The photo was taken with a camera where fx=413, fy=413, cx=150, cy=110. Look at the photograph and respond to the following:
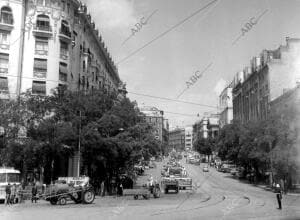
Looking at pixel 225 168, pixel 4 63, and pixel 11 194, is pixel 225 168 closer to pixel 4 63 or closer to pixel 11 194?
pixel 4 63

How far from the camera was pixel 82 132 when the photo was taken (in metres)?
35.4

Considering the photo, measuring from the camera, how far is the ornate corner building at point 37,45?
150 feet

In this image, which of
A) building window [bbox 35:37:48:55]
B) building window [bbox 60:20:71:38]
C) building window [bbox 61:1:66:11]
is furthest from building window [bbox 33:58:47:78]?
building window [bbox 61:1:66:11]

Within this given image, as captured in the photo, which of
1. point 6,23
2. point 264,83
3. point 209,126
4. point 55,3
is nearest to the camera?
point 6,23

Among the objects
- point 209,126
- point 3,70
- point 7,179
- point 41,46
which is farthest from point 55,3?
point 209,126

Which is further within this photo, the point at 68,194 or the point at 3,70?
the point at 3,70

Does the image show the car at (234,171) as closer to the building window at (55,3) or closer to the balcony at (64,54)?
the balcony at (64,54)

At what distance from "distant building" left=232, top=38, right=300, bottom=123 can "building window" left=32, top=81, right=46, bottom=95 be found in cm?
2877

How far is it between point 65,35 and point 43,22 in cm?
290

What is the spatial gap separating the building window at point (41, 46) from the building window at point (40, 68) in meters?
0.93

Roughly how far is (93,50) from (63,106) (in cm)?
2575

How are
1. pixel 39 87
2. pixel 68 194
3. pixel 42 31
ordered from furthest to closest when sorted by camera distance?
pixel 42 31 < pixel 39 87 < pixel 68 194

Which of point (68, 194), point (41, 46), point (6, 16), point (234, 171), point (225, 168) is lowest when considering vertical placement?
point (68, 194)

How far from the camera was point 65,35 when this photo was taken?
49.0m
